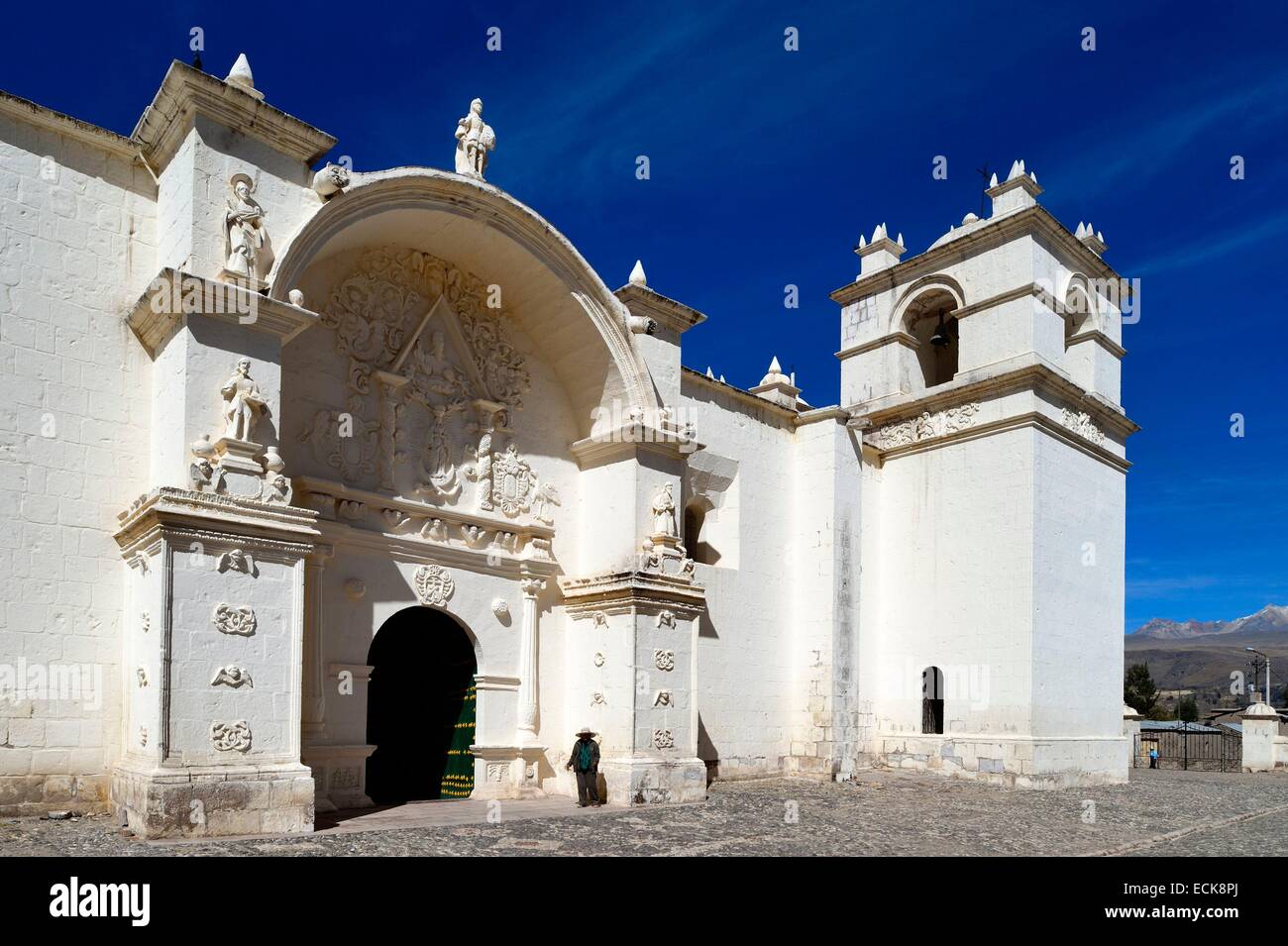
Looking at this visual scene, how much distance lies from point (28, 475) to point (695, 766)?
810 centimetres

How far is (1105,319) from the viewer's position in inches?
803

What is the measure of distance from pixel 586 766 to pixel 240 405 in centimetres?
558

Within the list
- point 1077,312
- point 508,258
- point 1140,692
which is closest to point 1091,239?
point 1077,312

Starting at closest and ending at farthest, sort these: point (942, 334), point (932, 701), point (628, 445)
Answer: point (628, 445) → point (932, 701) → point (942, 334)

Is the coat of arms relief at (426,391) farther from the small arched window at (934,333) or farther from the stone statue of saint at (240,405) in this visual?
the small arched window at (934,333)

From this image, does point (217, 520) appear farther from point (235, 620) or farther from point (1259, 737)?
point (1259, 737)

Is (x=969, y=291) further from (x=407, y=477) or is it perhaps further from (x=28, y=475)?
(x=28, y=475)

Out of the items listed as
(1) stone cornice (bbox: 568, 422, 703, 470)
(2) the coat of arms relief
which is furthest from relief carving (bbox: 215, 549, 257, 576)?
(1) stone cornice (bbox: 568, 422, 703, 470)

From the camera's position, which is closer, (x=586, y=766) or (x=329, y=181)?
(x=329, y=181)

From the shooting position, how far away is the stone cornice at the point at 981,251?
18.3 meters

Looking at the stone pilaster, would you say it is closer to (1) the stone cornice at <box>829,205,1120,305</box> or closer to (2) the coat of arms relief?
(2) the coat of arms relief

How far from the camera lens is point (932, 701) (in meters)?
18.0

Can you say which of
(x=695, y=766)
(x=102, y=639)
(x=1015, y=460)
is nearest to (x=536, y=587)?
(x=695, y=766)

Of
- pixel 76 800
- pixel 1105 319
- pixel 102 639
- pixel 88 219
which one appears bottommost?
pixel 76 800
